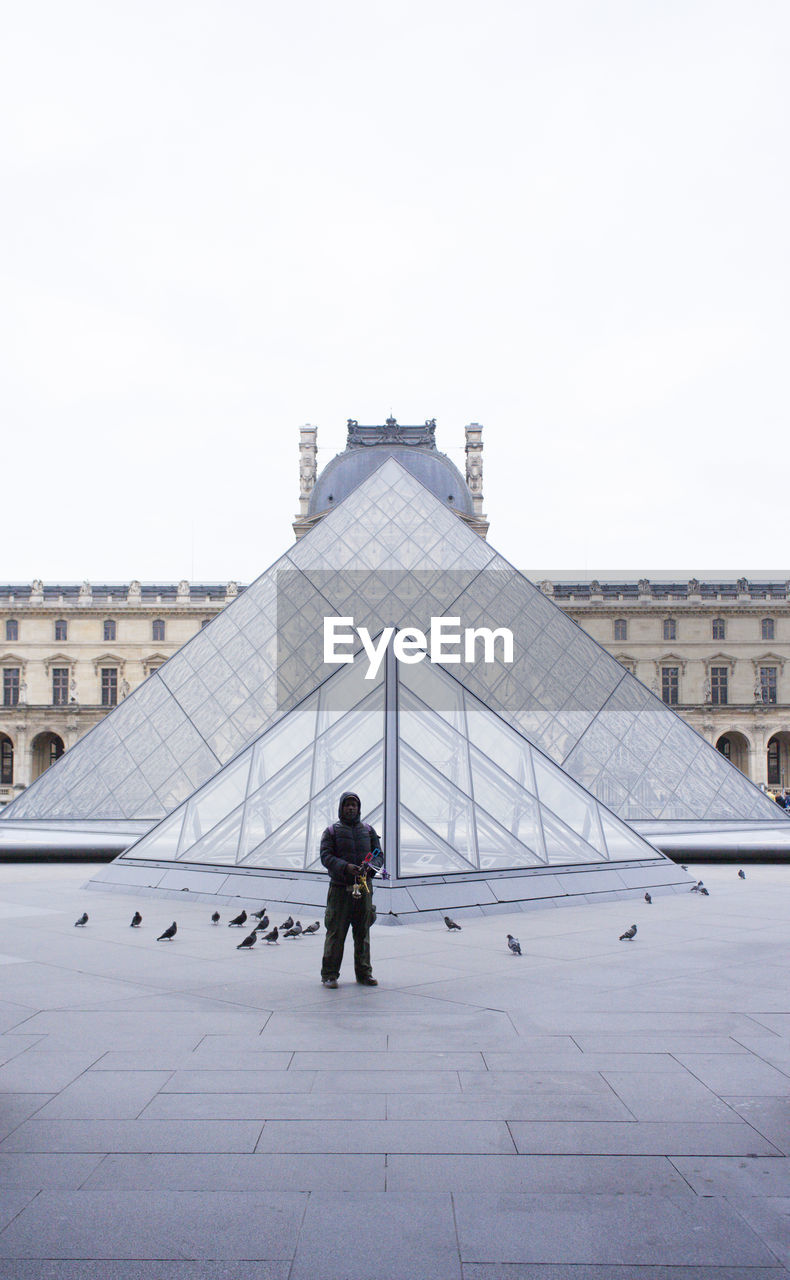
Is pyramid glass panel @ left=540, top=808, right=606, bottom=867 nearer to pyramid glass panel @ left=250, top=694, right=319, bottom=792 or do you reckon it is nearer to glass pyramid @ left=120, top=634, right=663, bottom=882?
glass pyramid @ left=120, top=634, right=663, bottom=882

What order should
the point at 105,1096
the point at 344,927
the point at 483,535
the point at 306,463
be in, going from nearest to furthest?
the point at 105,1096 < the point at 344,927 < the point at 483,535 < the point at 306,463

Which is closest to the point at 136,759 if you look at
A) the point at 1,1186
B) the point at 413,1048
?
the point at 413,1048

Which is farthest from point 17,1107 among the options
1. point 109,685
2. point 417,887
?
point 109,685

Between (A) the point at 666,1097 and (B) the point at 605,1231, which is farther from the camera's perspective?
(A) the point at 666,1097

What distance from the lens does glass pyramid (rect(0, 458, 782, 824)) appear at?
18188 mm

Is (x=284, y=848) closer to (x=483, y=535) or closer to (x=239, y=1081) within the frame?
(x=239, y=1081)

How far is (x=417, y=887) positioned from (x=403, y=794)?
0.87 m

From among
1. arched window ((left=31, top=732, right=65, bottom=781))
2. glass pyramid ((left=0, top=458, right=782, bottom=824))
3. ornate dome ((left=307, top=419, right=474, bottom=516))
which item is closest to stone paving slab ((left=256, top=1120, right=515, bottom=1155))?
glass pyramid ((left=0, top=458, right=782, bottom=824))

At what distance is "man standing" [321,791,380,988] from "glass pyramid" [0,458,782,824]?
10.1 m

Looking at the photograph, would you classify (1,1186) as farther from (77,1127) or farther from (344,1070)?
(344,1070)

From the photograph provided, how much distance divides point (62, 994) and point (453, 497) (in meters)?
55.9

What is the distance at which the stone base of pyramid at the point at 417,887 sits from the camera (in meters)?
9.34

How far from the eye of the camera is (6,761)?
6309cm

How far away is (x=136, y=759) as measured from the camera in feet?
60.5
